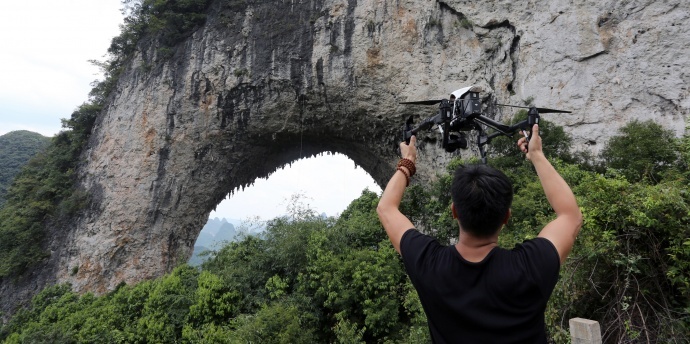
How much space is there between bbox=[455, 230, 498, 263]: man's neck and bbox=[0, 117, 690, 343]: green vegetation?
3406mm

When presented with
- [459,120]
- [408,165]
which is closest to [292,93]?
[459,120]

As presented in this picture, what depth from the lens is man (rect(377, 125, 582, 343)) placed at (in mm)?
1044

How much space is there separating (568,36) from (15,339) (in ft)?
53.8

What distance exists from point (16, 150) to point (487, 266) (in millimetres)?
35264

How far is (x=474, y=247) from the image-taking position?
1155 millimetres

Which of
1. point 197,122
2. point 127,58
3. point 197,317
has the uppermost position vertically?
point 127,58

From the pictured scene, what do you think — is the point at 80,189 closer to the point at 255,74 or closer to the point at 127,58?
the point at 127,58

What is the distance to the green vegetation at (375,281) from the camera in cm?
373

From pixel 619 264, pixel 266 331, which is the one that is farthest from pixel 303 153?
pixel 619 264

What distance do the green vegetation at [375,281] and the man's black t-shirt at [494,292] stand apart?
337 cm

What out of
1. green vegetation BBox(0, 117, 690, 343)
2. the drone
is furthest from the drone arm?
green vegetation BBox(0, 117, 690, 343)

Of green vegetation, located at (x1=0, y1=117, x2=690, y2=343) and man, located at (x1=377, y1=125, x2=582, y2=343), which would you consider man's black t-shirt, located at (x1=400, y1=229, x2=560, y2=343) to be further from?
green vegetation, located at (x1=0, y1=117, x2=690, y2=343)

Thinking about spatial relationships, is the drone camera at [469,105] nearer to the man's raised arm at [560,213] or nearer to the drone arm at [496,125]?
the drone arm at [496,125]

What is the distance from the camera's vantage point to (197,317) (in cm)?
848
